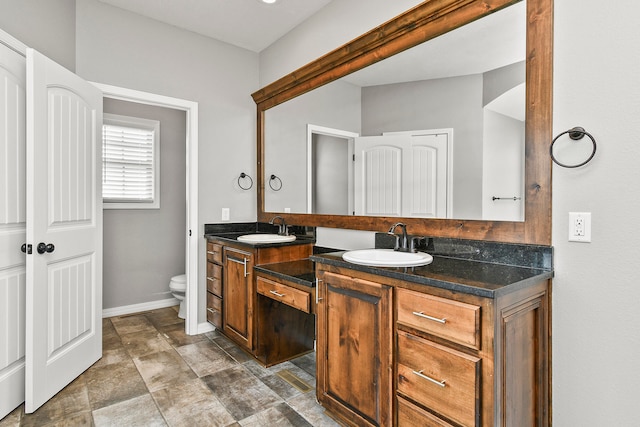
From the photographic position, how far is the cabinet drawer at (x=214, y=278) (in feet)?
9.64

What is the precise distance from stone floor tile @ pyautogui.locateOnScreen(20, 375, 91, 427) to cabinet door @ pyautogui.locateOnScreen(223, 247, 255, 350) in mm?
994

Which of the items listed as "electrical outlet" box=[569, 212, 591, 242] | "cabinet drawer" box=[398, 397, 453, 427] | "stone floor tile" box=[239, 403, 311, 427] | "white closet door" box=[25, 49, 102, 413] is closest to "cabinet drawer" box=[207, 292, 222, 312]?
"white closet door" box=[25, 49, 102, 413]

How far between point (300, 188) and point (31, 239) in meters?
1.83

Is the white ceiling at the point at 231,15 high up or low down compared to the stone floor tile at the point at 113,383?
up

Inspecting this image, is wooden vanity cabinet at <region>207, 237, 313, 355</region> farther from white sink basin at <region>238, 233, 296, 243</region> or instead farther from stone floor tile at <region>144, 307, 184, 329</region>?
stone floor tile at <region>144, 307, 184, 329</region>

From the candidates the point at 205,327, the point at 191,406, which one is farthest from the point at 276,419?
the point at 205,327

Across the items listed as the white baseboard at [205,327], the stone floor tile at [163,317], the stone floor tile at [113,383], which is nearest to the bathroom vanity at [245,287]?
the white baseboard at [205,327]

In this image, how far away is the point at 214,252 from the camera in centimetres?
302

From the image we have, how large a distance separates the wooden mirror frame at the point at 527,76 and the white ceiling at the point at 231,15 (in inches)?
18.4

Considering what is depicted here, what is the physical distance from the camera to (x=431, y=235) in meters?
1.92

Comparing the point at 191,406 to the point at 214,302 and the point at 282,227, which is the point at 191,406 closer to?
the point at 214,302

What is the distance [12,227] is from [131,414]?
1265 mm

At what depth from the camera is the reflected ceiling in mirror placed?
1.60 meters

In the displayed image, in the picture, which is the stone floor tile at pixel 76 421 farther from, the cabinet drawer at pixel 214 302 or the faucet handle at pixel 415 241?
the faucet handle at pixel 415 241
